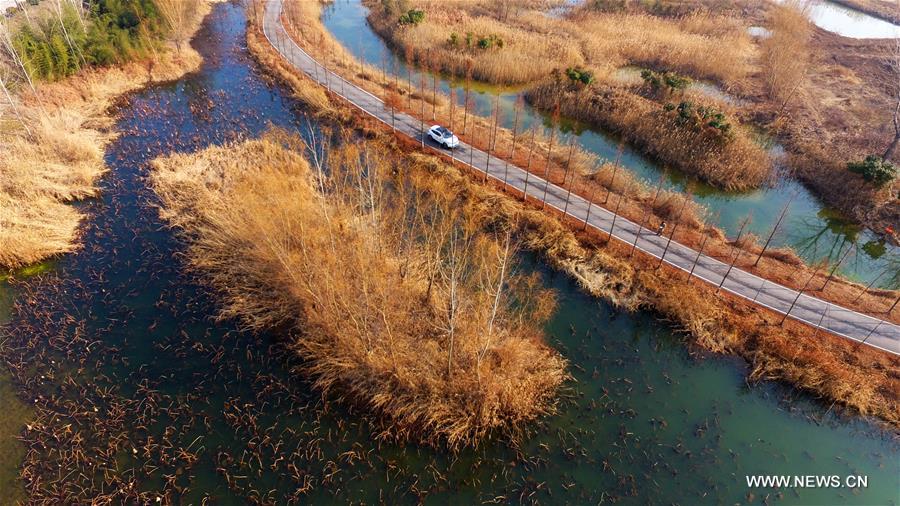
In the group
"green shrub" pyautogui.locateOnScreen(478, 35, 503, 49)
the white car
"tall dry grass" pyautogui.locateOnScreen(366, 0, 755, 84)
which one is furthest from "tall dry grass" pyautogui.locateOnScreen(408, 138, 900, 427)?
"green shrub" pyautogui.locateOnScreen(478, 35, 503, 49)

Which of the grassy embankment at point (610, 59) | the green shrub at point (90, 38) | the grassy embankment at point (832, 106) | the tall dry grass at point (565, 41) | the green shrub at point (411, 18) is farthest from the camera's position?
the green shrub at point (411, 18)

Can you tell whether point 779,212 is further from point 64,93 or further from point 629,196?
point 64,93

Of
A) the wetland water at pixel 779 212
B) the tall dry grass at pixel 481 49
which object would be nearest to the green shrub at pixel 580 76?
the wetland water at pixel 779 212

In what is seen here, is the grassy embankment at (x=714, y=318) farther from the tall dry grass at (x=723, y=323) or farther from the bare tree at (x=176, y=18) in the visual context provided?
the bare tree at (x=176, y=18)

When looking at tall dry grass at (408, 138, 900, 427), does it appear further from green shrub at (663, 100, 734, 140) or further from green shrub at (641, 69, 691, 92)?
green shrub at (641, 69, 691, 92)

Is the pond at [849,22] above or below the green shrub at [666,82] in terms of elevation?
above
